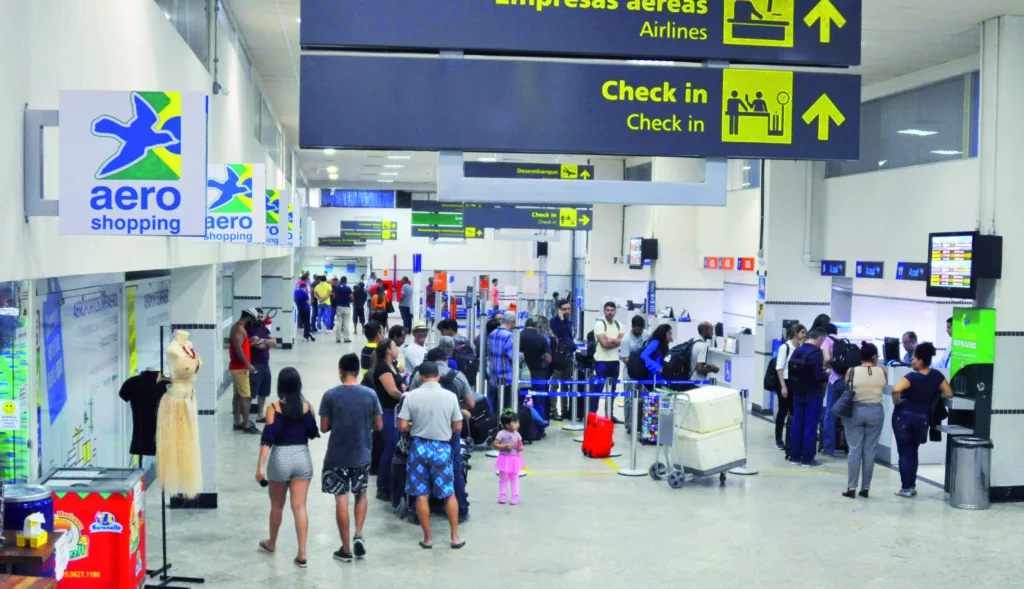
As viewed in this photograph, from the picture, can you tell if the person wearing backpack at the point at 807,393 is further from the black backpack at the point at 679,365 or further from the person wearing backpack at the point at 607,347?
the person wearing backpack at the point at 607,347

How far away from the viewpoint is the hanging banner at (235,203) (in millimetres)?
7859

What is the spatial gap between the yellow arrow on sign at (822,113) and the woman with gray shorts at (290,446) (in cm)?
389

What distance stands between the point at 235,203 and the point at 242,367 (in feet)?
15.1

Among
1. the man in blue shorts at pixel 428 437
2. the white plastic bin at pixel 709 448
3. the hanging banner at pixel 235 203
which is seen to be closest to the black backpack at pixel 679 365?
the white plastic bin at pixel 709 448

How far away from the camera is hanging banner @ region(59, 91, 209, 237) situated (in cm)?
423

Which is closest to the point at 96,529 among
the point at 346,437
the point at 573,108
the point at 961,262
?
the point at 346,437

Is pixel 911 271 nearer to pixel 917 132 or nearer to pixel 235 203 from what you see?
pixel 917 132

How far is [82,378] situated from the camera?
23.8 feet

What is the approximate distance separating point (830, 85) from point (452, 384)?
509 cm

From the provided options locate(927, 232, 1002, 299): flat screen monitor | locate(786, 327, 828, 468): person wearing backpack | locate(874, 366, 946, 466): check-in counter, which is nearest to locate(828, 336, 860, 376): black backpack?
locate(786, 327, 828, 468): person wearing backpack

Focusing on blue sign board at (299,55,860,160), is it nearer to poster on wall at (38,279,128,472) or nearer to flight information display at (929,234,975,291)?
poster on wall at (38,279,128,472)

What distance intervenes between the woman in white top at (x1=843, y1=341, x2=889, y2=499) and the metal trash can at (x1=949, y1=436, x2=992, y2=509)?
78 cm

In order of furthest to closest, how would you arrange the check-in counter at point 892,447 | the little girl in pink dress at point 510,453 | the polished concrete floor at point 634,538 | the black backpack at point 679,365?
the black backpack at point 679,365, the check-in counter at point 892,447, the little girl in pink dress at point 510,453, the polished concrete floor at point 634,538

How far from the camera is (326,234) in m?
37.1
